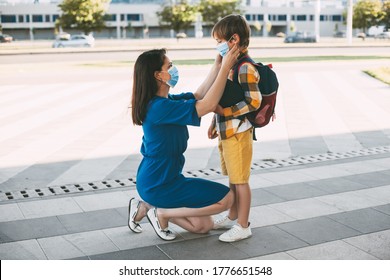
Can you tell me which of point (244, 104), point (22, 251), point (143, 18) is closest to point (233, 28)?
point (244, 104)

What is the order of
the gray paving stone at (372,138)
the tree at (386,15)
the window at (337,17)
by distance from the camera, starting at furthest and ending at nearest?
the window at (337,17) → the tree at (386,15) → the gray paving stone at (372,138)

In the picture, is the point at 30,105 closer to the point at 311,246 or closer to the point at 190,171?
the point at 190,171

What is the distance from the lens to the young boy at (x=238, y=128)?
12.9 ft

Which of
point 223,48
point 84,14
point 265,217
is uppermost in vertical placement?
point 84,14

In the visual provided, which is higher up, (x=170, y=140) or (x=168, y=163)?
(x=170, y=140)

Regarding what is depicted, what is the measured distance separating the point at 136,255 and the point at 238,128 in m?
1.17

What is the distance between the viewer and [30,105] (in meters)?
11.7

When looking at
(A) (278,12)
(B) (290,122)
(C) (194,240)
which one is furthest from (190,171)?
(A) (278,12)

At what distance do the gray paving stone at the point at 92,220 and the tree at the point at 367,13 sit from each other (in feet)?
239

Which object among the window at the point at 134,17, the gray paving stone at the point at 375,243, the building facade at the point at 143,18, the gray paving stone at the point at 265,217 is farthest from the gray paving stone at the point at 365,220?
the window at the point at 134,17

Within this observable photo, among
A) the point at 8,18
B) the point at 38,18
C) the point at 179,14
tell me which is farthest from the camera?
the point at 38,18

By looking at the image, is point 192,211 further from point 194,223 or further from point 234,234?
point 234,234

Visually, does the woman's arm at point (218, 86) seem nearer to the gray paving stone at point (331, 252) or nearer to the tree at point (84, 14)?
the gray paving stone at point (331, 252)

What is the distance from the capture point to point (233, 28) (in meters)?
3.89
